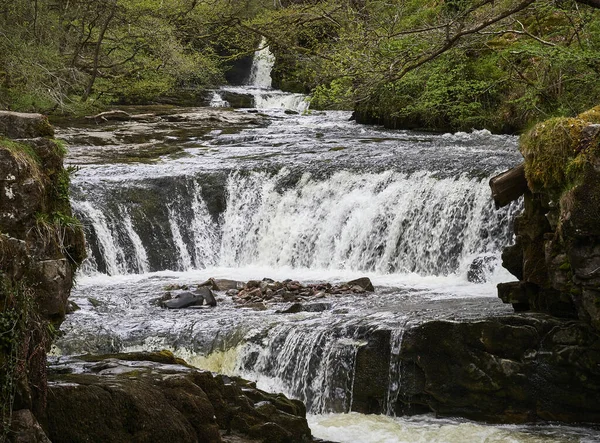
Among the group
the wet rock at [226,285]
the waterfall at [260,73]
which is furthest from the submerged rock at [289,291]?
the waterfall at [260,73]

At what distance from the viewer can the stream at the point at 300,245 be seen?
8273 mm

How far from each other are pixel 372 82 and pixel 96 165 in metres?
9.67

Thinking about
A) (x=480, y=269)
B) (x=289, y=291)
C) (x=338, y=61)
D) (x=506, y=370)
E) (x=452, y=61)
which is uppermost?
(x=452, y=61)

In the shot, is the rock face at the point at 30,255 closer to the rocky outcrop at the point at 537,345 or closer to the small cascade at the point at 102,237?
the rocky outcrop at the point at 537,345

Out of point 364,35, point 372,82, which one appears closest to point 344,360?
point 372,82

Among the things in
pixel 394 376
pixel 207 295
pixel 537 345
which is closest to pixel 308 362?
pixel 394 376

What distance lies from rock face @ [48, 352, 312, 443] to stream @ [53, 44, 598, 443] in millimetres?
1303

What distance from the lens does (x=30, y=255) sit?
5559 millimetres

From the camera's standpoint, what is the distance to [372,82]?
8.09m

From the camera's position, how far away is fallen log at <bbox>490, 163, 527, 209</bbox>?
8211mm

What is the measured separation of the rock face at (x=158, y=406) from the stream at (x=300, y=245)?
130 centimetres

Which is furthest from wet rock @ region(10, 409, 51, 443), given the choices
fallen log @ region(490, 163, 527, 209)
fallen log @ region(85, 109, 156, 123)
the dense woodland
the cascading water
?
the cascading water

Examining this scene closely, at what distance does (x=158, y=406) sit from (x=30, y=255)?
136cm

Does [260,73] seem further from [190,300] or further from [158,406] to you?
[158,406]
